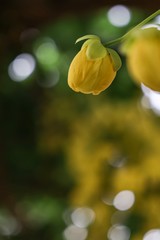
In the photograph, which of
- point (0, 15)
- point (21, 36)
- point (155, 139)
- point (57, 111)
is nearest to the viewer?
point (0, 15)

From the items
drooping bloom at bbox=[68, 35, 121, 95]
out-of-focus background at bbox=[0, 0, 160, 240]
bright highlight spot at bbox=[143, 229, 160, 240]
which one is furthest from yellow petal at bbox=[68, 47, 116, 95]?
bright highlight spot at bbox=[143, 229, 160, 240]

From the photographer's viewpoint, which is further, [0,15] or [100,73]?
[0,15]

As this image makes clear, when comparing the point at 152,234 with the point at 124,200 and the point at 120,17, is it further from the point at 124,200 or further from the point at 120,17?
the point at 120,17

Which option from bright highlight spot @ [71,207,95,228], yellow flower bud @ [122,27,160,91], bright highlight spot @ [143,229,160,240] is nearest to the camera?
yellow flower bud @ [122,27,160,91]

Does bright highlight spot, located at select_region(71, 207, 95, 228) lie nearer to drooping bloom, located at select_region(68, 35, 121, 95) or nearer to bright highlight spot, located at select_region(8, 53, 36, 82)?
bright highlight spot, located at select_region(8, 53, 36, 82)

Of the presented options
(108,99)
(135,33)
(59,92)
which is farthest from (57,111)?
(135,33)

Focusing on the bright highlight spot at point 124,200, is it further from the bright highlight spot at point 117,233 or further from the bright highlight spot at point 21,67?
the bright highlight spot at point 21,67

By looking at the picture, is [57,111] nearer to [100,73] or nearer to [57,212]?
[57,212]
